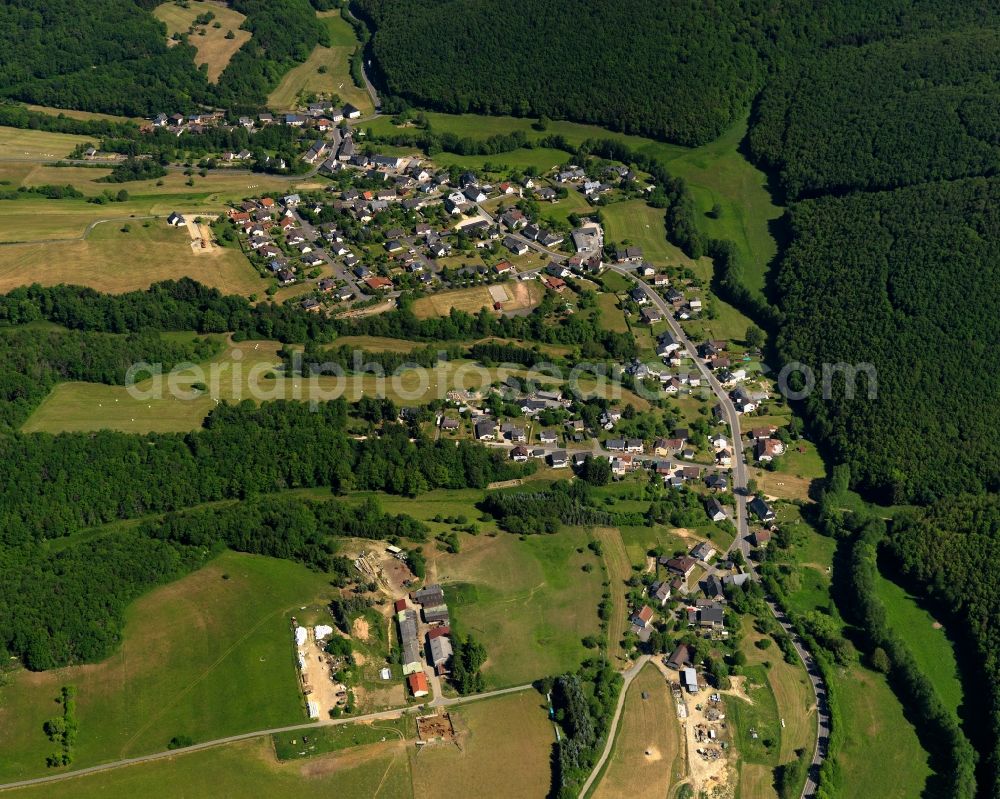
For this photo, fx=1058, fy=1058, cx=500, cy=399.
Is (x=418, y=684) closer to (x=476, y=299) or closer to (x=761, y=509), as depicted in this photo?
(x=761, y=509)

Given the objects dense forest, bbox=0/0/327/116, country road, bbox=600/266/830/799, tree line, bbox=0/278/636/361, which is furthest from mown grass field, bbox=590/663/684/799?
dense forest, bbox=0/0/327/116

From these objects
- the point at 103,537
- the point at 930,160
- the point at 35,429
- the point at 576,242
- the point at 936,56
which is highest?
the point at 936,56

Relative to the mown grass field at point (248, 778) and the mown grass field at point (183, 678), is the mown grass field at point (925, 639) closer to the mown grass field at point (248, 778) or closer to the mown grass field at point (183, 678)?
the mown grass field at point (248, 778)

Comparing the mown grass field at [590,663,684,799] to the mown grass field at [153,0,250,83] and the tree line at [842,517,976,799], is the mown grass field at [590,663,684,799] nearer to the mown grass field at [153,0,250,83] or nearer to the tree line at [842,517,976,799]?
the tree line at [842,517,976,799]

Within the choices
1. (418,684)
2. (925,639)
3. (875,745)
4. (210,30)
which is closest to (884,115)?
(925,639)

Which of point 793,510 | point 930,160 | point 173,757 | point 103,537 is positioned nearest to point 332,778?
point 173,757

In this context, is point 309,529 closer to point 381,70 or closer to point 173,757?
point 173,757
